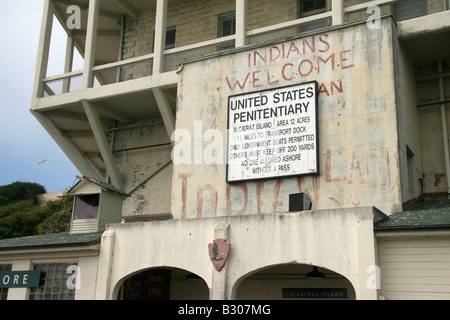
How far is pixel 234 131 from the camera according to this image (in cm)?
1670

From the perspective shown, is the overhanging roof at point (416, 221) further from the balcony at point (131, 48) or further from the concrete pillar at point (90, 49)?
the concrete pillar at point (90, 49)

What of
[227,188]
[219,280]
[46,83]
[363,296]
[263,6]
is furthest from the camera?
[46,83]

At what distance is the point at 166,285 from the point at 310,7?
11.4m

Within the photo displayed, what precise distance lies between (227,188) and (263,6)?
8.35 m

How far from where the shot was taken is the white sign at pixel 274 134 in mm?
15641

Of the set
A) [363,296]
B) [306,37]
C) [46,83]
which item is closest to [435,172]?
[306,37]

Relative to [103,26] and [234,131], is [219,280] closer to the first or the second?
[234,131]

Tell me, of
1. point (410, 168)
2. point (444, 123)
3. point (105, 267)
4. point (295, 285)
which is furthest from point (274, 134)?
point (105, 267)

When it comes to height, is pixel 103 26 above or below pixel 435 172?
above

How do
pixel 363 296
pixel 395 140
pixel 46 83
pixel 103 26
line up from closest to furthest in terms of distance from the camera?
pixel 363 296
pixel 395 140
pixel 46 83
pixel 103 26

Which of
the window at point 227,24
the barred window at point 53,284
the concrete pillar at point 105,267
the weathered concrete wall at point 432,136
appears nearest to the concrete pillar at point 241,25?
the window at point 227,24

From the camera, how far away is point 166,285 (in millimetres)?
17922

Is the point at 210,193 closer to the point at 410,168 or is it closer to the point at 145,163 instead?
the point at 410,168

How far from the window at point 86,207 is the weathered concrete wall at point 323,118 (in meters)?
2.61
